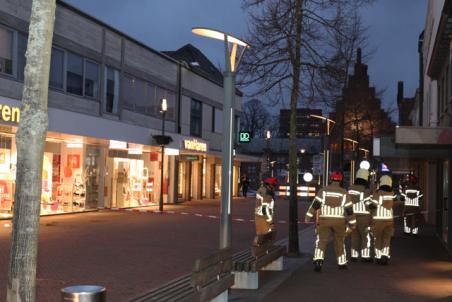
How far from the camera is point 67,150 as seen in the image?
88.9 ft

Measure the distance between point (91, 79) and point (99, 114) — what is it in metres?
1.64

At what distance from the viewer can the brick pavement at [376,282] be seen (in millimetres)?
10156

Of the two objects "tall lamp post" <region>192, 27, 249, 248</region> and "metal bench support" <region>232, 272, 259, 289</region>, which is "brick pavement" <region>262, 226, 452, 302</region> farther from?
"tall lamp post" <region>192, 27, 249, 248</region>

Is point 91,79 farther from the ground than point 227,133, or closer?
farther from the ground

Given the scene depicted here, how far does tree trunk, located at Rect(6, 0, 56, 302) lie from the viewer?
15.7 ft

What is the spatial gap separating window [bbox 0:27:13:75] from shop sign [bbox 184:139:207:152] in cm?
1389

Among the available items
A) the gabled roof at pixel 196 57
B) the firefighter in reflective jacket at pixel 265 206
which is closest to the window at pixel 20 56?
the firefighter in reflective jacket at pixel 265 206

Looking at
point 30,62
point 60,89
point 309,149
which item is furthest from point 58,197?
point 309,149

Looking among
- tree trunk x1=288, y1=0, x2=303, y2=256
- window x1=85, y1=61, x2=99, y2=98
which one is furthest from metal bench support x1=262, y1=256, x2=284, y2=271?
window x1=85, y1=61, x2=99, y2=98

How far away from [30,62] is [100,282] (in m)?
6.56

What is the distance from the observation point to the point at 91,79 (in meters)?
27.5

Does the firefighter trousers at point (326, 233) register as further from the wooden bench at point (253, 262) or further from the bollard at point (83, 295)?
the bollard at point (83, 295)

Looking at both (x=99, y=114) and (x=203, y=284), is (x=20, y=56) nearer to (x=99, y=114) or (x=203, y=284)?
(x=99, y=114)

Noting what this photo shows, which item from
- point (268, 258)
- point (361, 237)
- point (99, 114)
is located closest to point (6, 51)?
point (99, 114)
